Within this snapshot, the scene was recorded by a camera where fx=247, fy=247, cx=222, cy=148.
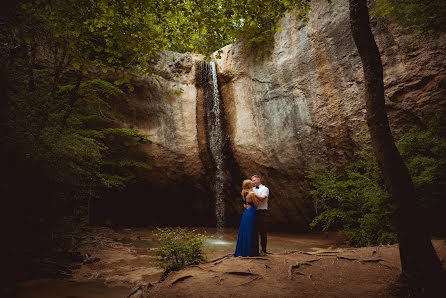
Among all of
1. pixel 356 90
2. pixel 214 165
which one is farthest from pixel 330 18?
pixel 214 165

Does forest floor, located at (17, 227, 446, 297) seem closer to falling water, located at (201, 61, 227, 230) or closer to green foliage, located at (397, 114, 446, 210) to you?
green foliage, located at (397, 114, 446, 210)

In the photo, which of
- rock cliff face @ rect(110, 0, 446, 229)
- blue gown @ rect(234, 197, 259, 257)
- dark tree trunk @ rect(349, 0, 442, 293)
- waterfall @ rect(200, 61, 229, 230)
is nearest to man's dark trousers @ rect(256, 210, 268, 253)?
blue gown @ rect(234, 197, 259, 257)

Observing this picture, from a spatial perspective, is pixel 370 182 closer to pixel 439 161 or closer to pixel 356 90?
pixel 439 161

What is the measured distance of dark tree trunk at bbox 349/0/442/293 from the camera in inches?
126

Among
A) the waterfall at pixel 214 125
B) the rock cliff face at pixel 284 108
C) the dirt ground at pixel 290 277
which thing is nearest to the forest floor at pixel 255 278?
the dirt ground at pixel 290 277

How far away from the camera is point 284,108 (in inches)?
449

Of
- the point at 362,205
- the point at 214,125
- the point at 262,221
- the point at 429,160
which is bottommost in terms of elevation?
the point at 262,221

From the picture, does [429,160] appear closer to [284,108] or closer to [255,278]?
[255,278]

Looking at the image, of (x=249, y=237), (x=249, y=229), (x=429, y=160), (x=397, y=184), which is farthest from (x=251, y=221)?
(x=429, y=160)

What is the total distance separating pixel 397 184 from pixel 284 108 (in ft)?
27.3

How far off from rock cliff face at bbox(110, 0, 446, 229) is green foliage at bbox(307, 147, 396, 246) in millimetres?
1541

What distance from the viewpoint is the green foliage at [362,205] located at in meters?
6.88

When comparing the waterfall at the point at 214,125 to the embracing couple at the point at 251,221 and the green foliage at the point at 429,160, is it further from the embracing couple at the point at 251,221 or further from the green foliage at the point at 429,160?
the green foliage at the point at 429,160

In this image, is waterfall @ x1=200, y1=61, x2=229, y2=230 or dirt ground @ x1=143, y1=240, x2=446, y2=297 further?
waterfall @ x1=200, y1=61, x2=229, y2=230
